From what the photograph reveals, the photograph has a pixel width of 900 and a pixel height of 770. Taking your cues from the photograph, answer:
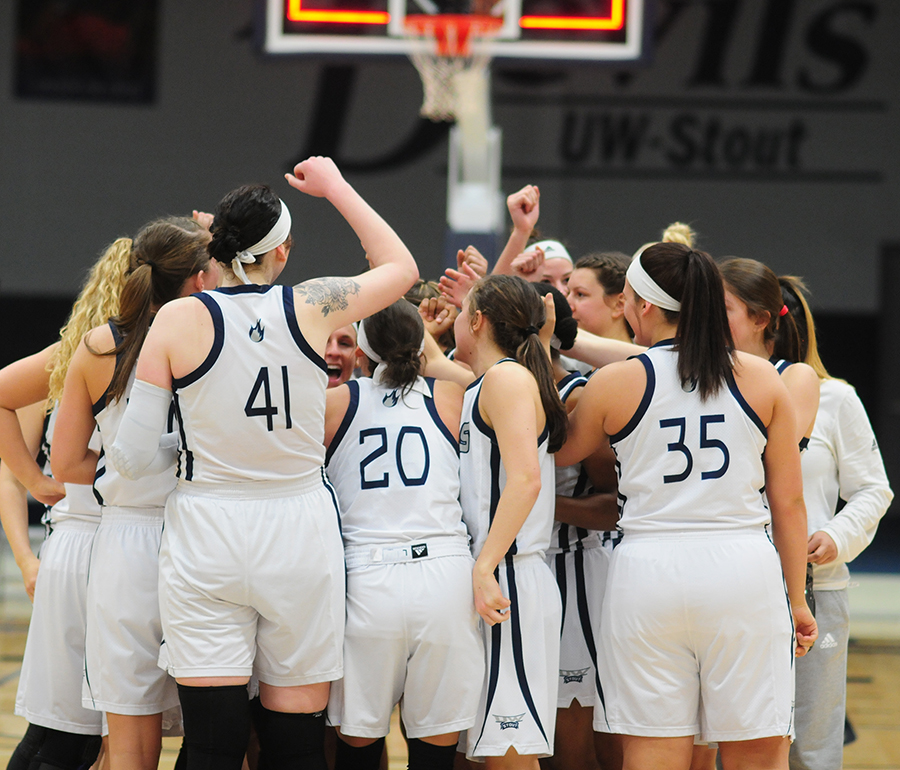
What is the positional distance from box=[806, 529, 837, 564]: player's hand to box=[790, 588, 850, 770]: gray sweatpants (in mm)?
253

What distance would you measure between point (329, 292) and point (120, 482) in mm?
852

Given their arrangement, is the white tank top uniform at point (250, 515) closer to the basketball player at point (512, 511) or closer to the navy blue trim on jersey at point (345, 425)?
the navy blue trim on jersey at point (345, 425)

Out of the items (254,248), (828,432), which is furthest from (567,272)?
(254,248)

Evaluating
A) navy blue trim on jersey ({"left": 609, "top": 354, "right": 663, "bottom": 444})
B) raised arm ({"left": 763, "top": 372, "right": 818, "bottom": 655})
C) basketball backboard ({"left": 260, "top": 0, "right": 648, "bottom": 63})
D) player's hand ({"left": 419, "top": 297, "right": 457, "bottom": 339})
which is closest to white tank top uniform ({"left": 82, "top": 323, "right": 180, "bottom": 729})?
player's hand ({"left": 419, "top": 297, "right": 457, "bottom": 339})

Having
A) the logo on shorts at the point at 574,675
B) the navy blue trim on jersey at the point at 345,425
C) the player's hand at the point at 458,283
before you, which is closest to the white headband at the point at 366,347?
the navy blue trim on jersey at the point at 345,425

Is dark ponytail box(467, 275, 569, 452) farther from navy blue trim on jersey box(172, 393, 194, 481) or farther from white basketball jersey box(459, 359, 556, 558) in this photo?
navy blue trim on jersey box(172, 393, 194, 481)

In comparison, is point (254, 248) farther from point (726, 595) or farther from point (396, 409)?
point (726, 595)

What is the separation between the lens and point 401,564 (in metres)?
2.86

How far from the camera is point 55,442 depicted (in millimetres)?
2947

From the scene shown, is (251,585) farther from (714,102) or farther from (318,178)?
(714,102)

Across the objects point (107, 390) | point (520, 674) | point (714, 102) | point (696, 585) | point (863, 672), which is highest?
point (714, 102)

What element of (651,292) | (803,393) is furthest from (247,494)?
(803,393)

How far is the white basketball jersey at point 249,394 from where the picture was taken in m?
2.63

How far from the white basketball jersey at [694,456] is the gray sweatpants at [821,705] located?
0.94 metres
